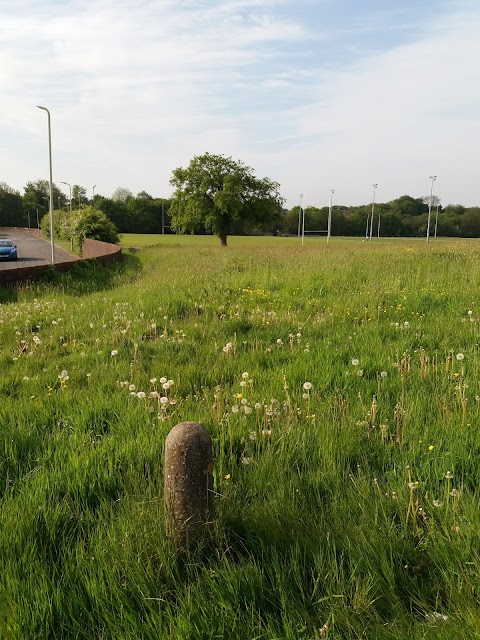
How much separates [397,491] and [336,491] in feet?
1.13

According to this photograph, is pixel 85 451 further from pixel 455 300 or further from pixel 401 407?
pixel 455 300

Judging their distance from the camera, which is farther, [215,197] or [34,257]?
[215,197]

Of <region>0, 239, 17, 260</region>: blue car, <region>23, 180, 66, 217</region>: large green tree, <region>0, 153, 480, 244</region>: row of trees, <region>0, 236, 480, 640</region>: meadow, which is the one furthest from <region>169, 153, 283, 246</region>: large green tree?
<region>23, 180, 66, 217</region>: large green tree

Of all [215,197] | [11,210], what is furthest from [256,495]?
[11,210]

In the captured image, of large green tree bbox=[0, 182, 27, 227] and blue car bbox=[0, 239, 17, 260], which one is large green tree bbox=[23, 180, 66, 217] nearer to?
large green tree bbox=[0, 182, 27, 227]

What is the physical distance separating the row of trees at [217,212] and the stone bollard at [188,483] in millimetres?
43618

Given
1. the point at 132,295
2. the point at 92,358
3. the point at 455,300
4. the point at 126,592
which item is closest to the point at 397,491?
the point at 126,592

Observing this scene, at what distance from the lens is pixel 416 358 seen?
5203 millimetres

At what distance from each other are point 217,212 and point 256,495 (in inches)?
2174

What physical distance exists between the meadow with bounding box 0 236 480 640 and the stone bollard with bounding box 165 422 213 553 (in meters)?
A: 0.12

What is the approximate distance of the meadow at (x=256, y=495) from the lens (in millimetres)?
1910

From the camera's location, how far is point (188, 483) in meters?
2.07

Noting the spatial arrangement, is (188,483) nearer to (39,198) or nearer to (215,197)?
(215,197)

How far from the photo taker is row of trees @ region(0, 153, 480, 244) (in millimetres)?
55438
